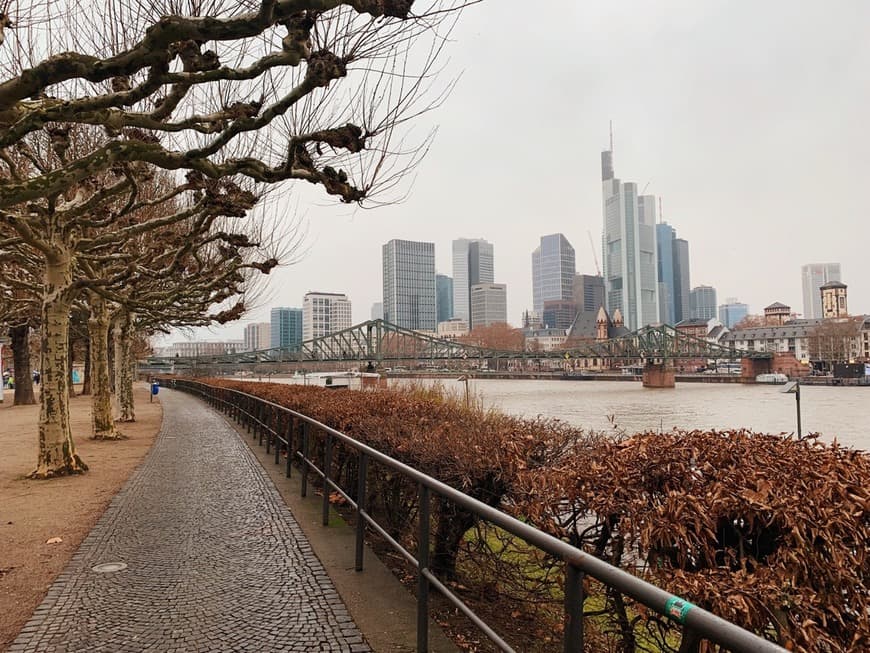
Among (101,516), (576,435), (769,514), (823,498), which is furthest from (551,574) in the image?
(101,516)

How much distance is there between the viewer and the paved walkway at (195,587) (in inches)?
135

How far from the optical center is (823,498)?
7.59ft

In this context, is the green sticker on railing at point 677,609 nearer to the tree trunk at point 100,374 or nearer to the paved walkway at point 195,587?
the paved walkway at point 195,587

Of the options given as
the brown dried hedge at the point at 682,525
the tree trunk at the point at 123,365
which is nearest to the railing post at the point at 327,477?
the brown dried hedge at the point at 682,525

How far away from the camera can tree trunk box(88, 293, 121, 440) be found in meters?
13.4

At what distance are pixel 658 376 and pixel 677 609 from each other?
77362 millimetres

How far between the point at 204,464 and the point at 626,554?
8.44 m

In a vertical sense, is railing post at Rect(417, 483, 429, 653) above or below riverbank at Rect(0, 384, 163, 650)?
above

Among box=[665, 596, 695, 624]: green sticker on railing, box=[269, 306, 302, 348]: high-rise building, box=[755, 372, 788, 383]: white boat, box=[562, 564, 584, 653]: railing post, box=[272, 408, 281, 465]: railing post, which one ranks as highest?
box=[269, 306, 302, 348]: high-rise building

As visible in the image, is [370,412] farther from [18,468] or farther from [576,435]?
[18,468]

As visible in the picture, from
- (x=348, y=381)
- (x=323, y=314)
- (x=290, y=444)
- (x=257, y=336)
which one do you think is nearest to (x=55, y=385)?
(x=290, y=444)

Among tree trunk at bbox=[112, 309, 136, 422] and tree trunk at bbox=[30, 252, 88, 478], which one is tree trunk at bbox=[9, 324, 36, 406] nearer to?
tree trunk at bbox=[112, 309, 136, 422]

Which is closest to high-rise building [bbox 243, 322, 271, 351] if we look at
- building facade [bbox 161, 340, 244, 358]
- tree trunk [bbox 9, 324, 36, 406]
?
building facade [bbox 161, 340, 244, 358]

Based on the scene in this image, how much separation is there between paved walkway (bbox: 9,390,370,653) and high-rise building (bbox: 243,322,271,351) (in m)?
174
